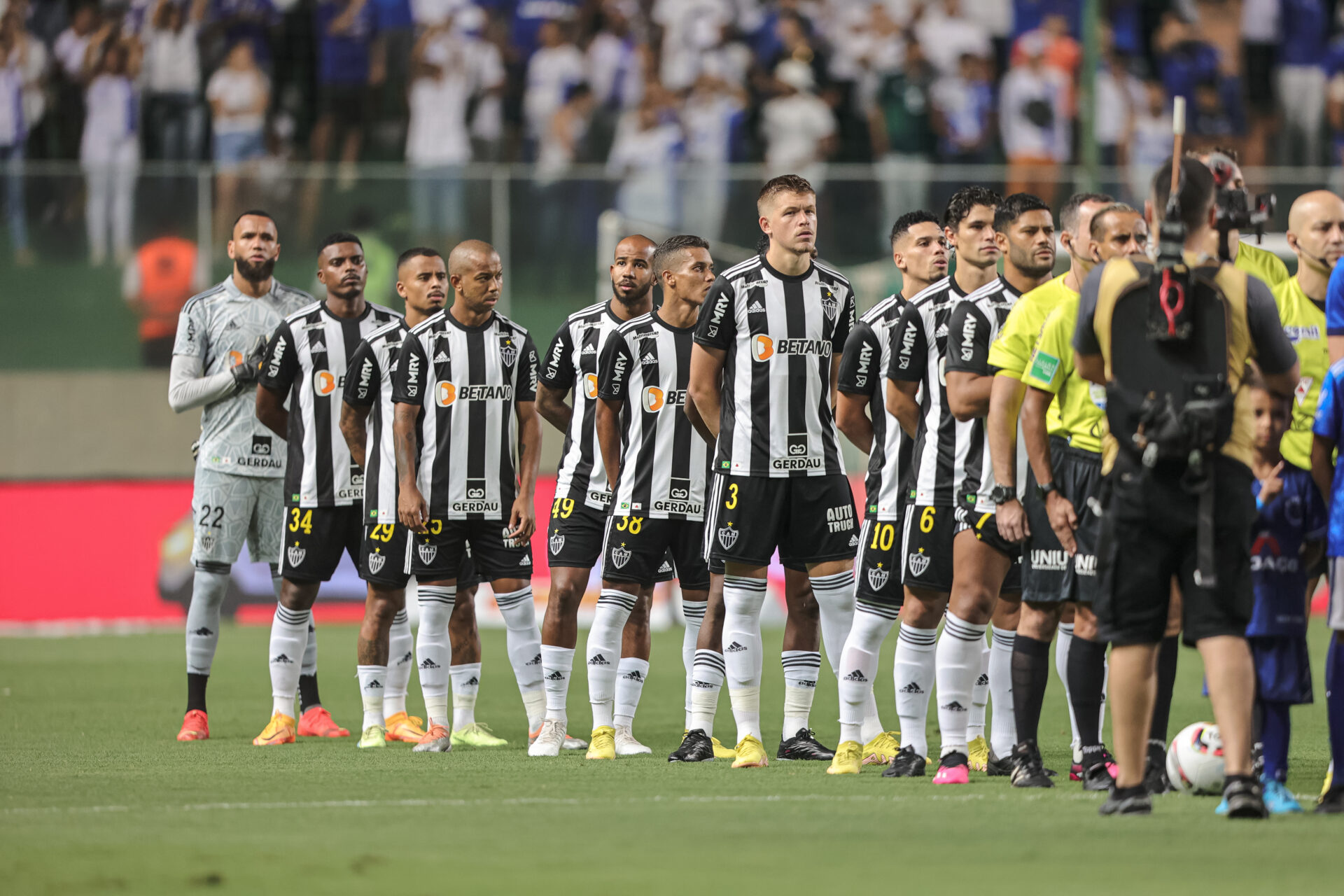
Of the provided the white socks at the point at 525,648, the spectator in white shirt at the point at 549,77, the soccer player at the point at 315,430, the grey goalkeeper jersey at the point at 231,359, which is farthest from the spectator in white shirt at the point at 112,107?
the white socks at the point at 525,648

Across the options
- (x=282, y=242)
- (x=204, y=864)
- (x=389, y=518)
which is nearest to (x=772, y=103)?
(x=282, y=242)

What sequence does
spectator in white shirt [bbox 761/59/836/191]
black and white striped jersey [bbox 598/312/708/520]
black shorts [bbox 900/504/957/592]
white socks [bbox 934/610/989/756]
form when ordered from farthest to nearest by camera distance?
1. spectator in white shirt [bbox 761/59/836/191]
2. black and white striped jersey [bbox 598/312/708/520]
3. black shorts [bbox 900/504/957/592]
4. white socks [bbox 934/610/989/756]

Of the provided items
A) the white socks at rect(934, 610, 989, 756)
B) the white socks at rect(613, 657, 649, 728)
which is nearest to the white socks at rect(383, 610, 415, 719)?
the white socks at rect(613, 657, 649, 728)

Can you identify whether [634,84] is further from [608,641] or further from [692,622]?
[608,641]

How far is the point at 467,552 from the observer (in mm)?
9117

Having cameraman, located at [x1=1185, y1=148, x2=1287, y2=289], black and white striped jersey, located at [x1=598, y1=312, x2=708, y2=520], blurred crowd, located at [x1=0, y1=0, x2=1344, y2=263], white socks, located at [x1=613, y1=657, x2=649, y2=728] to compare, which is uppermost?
blurred crowd, located at [x1=0, y1=0, x2=1344, y2=263]

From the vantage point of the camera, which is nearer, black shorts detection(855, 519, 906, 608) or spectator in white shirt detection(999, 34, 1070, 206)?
black shorts detection(855, 519, 906, 608)

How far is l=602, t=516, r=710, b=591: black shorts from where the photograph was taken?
335 inches

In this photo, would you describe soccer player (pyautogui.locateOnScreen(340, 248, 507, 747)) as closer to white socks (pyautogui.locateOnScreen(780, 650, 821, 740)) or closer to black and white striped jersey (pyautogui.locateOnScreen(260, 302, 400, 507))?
black and white striped jersey (pyautogui.locateOnScreen(260, 302, 400, 507))

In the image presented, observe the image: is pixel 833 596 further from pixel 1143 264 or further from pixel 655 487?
pixel 1143 264

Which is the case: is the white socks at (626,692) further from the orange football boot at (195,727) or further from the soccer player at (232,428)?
the orange football boot at (195,727)

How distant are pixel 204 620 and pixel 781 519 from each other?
11.6ft

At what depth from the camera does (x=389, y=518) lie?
9.16 metres

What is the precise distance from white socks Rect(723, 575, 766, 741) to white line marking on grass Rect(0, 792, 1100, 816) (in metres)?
1.19
